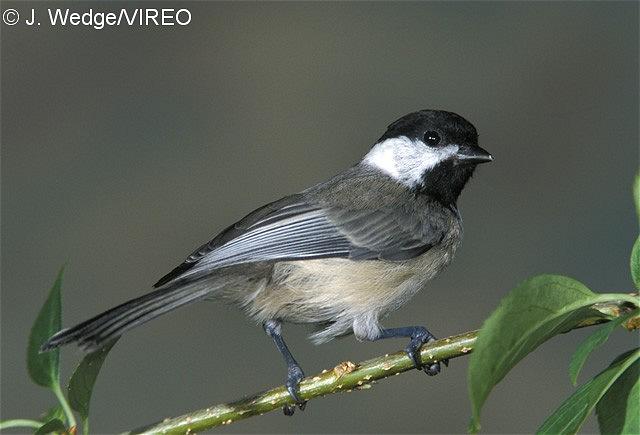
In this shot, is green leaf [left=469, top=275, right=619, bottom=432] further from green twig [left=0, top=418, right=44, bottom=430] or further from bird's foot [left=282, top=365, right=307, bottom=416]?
green twig [left=0, top=418, right=44, bottom=430]

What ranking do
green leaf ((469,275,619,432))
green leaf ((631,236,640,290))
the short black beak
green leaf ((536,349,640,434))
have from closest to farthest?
green leaf ((469,275,619,432)) → green leaf ((536,349,640,434)) → green leaf ((631,236,640,290)) → the short black beak

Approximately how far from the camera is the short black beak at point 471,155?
1.94 meters

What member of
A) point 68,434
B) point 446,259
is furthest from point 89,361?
point 446,259

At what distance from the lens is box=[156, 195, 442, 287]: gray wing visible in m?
1.61

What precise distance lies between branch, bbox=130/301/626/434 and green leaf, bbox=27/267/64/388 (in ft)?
0.55

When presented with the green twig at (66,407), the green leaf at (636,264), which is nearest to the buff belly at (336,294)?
the green twig at (66,407)

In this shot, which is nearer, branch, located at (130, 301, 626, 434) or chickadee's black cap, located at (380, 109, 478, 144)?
→ branch, located at (130, 301, 626, 434)

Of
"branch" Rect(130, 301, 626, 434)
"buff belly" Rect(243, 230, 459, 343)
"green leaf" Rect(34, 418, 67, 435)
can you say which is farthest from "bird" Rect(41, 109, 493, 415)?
"green leaf" Rect(34, 418, 67, 435)

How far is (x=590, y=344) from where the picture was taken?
89 centimetres

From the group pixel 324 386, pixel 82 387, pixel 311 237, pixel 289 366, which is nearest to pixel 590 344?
pixel 324 386

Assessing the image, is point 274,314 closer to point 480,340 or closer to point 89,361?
point 89,361

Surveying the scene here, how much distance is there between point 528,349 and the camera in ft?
2.44

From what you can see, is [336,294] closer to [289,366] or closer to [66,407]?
[289,366]

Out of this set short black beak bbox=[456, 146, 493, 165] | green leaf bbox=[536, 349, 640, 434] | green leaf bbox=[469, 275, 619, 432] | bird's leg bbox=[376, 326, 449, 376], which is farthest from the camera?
short black beak bbox=[456, 146, 493, 165]
